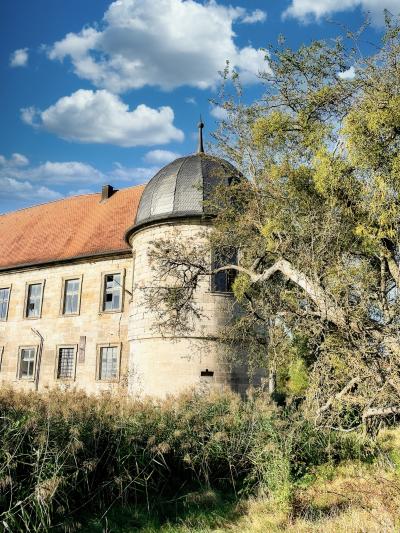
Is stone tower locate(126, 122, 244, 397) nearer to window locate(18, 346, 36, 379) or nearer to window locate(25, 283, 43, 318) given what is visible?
window locate(25, 283, 43, 318)

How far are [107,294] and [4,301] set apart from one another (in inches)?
252

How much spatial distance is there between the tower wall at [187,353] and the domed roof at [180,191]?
0.53 metres

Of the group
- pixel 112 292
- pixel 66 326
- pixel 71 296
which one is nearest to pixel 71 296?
pixel 71 296

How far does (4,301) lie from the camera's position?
24.1 metres

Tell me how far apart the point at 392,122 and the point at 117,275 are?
45.6 ft

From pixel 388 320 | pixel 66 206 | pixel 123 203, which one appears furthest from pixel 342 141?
pixel 66 206

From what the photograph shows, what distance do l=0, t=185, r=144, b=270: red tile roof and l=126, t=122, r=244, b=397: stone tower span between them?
2779mm

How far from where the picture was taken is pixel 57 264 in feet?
73.7

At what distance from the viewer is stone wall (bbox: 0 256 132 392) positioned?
2006cm

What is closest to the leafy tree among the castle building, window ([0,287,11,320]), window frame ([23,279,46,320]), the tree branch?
the tree branch

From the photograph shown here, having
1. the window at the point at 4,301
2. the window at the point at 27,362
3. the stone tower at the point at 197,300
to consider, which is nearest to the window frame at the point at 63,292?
the window at the point at 27,362

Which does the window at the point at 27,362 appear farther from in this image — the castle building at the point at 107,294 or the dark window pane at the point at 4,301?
the dark window pane at the point at 4,301

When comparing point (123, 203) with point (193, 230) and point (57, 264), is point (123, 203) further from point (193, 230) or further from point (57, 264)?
point (193, 230)

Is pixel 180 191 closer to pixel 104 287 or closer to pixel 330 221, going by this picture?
pixel 104 287
